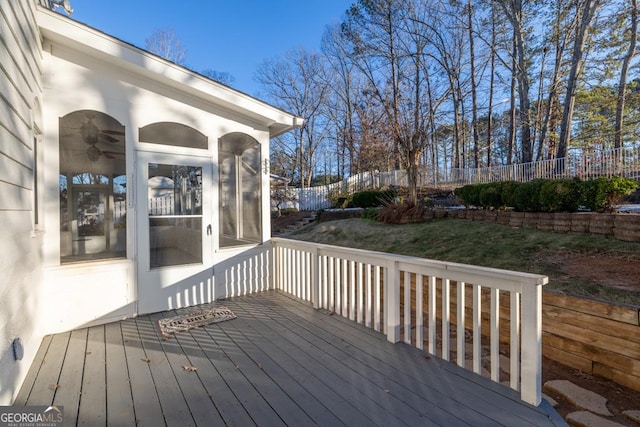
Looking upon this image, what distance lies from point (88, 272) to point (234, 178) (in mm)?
1897

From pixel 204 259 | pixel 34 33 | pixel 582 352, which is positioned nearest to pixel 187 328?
pixel 204 259

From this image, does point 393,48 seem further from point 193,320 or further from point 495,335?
point 495,335

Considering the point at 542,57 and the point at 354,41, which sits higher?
the point at 354,41

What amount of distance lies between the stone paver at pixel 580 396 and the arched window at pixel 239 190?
3.45m

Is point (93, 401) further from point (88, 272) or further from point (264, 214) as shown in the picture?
point (264, 214)

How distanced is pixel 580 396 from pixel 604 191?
3654 millimetres

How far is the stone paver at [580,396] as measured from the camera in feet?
6.86

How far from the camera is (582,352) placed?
252cm

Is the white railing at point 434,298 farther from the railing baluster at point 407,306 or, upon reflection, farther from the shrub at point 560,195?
the shrub at point 560,195

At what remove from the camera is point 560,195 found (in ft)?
16.6

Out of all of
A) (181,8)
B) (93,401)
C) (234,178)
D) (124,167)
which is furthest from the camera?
(181,8)

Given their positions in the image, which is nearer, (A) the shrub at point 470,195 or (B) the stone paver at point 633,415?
(B) the stone paver at point 633,415

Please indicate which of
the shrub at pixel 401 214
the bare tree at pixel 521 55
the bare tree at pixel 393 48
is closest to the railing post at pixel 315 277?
the shrub at pixel 401 214

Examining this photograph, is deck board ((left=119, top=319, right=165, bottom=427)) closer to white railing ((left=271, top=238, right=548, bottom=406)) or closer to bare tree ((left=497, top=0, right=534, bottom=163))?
white railing ((left=271, top=238, right=548, bottom=406))
